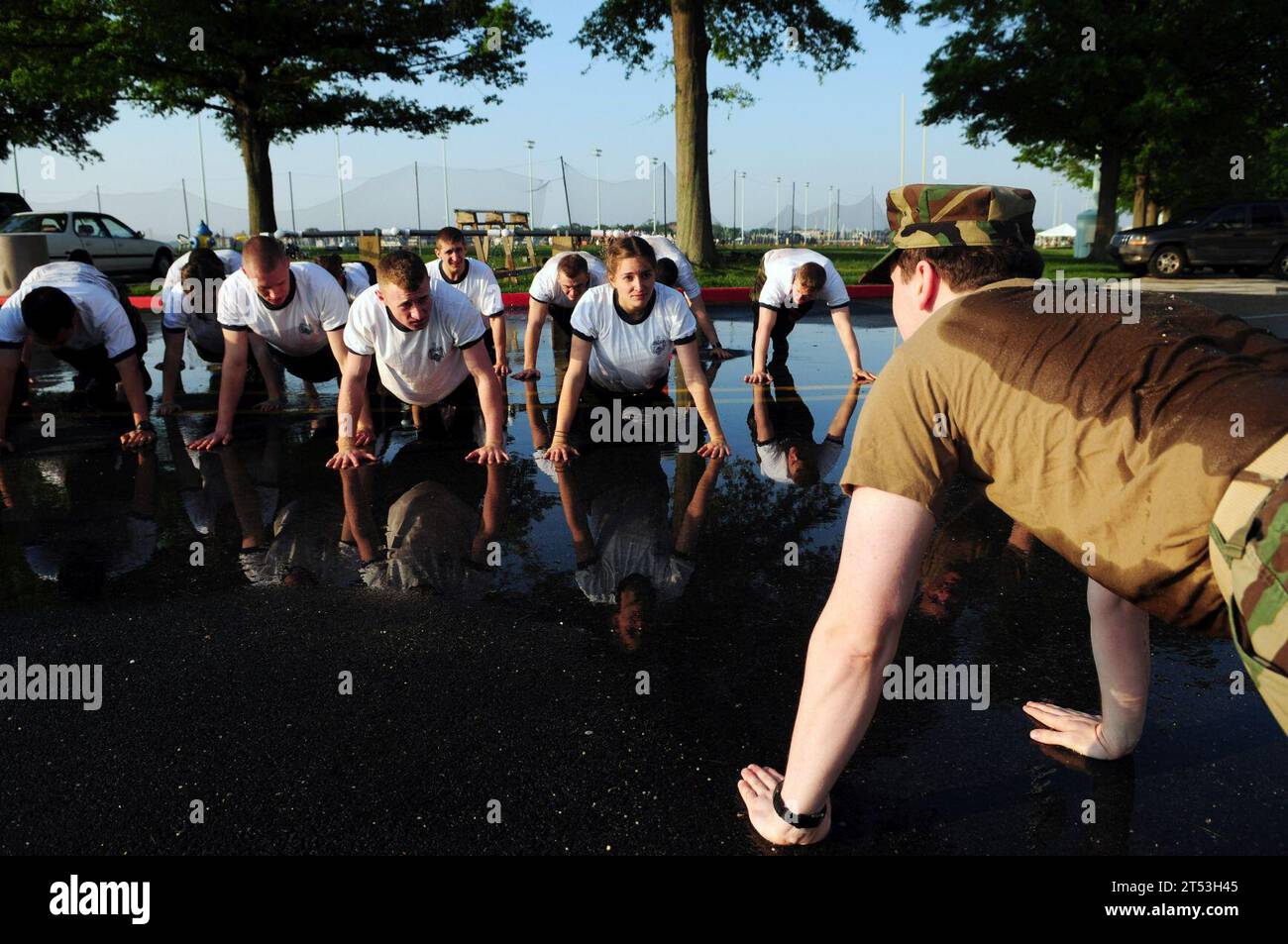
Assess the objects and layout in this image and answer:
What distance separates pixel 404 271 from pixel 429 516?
166cm

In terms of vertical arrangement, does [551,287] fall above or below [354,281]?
below

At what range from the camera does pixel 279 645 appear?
10.9ft

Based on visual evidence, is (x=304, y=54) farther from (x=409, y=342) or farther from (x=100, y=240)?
(x=409, y=342)

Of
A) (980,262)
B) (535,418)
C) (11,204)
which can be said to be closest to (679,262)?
(535,418)

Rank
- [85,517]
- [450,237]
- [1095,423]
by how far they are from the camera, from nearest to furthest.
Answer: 1. [1095,423]
2. [85,517]
3. [450,237]

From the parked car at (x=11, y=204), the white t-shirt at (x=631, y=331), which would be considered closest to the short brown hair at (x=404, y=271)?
the white t-shirt at (x=631, y=331)

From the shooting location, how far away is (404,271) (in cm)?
554

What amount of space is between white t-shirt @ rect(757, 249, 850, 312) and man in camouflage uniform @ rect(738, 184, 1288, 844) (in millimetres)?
6534

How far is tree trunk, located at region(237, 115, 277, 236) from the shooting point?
2241cm

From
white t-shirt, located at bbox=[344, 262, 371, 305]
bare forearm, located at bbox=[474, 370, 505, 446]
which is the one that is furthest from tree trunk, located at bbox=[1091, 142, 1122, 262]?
bare forearm, located at bbox=[474, 370, 505, 446]

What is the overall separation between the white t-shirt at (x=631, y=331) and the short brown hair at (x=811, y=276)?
7.53 ft

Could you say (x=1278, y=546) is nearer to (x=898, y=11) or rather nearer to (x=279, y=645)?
(x=279, y=645)

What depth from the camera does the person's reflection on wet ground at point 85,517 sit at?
4113 millimetres
